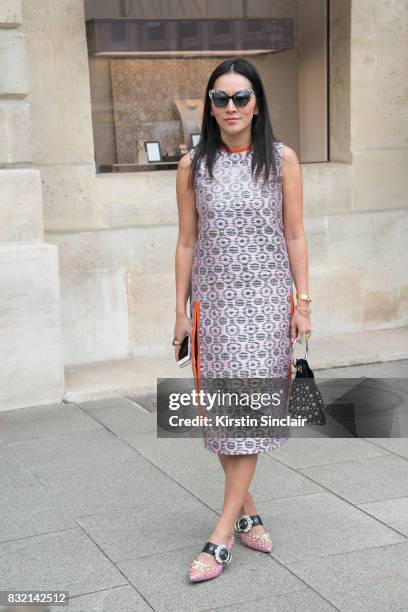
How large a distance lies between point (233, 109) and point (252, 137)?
172 millimetres

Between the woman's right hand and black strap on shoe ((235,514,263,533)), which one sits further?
black strap on shoe ((235,514,263,533))

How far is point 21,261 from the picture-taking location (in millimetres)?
6414

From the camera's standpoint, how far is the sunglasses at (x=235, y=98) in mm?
3834

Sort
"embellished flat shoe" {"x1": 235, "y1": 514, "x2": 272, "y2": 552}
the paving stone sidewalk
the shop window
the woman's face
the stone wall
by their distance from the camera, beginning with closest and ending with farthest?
the paving stone sidewalk → the woman's face → "embellished flat shoe" {"x1": 235, "y1": 514, "x2": 272, "y2": 552} → the stone wall → the shop window

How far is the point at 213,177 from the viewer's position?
3895 mm

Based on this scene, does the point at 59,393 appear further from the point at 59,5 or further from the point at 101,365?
the point at 59,5

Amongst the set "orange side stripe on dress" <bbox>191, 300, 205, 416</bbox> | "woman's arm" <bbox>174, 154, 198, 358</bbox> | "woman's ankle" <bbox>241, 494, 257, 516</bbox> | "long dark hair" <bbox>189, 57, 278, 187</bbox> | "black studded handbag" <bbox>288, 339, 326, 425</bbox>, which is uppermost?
"long dark hair" <bbox>189, 57, 278, 187</bbox>

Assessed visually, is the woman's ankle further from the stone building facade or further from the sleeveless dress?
the stone building facade

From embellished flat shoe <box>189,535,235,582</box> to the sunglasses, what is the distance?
5.94ft

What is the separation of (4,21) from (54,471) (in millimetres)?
3035

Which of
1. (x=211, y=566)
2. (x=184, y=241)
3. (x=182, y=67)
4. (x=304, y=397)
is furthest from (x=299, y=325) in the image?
(x=182, y=67)

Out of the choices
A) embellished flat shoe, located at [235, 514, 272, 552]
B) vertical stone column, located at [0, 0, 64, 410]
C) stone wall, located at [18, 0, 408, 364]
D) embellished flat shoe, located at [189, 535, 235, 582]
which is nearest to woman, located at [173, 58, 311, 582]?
embellished flat shoe, located at [189, 535, 235, 582]

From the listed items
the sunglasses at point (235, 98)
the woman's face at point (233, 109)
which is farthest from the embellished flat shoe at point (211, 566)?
the sunglasses at point (235, 98)

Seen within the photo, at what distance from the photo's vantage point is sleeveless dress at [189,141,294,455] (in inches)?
153
